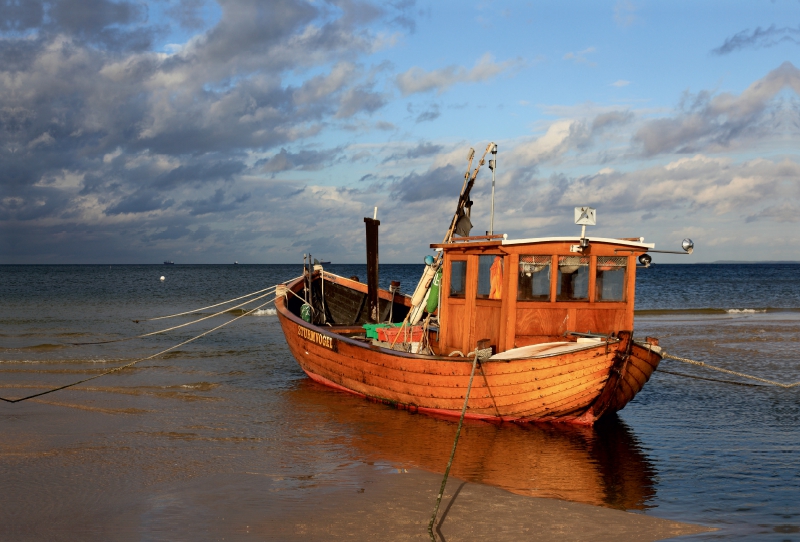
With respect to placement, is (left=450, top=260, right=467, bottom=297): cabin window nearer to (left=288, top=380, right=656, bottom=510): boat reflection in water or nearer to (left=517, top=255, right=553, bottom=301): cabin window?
(left=517, top=255, right=553, bottom=301): cabin window

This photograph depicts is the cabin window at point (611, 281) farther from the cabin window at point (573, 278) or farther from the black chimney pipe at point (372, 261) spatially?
the black chimney pipe at point (372, 261)

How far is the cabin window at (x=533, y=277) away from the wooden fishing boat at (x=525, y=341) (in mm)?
16

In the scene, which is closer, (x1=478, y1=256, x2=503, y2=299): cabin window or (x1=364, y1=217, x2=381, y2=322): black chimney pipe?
(x1=478, y1=256, x2=503, y2=299): cabin window

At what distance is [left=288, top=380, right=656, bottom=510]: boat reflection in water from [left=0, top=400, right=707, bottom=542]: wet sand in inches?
18.5

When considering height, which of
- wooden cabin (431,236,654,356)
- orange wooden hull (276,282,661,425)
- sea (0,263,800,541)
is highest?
wooden cabin (431,236,654,356)

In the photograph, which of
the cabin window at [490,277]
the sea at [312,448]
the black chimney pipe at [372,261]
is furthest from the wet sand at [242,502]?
the black chimney pipe at [372,261]

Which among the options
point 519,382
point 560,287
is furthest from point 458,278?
point 519,382

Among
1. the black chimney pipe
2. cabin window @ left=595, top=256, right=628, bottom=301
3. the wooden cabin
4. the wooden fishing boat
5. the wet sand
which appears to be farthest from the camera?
the black chimney pipe

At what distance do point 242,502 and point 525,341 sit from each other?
5.24 metres

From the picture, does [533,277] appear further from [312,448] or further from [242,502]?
[242,502]

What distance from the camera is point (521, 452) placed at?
9523mm

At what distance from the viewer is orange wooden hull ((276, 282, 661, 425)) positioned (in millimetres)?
9844

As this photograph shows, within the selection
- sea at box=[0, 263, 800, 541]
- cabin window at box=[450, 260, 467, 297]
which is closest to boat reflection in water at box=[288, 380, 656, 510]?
sea at box=[0, 263, 800, 541]

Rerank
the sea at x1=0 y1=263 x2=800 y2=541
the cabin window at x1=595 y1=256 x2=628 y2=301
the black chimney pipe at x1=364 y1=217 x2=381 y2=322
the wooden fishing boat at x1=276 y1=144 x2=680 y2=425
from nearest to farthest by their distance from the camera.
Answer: the sea at x1=0 y1=263 x2=800 y2=541 → the wooden fishing boat at x1=276 y1=144 x2=680 y2=425 → the cabin window at x1=595 y1=256 x2=628 y2=301 → the black chimney pipe at x1=364 y1=217 x2=381 y2=322
